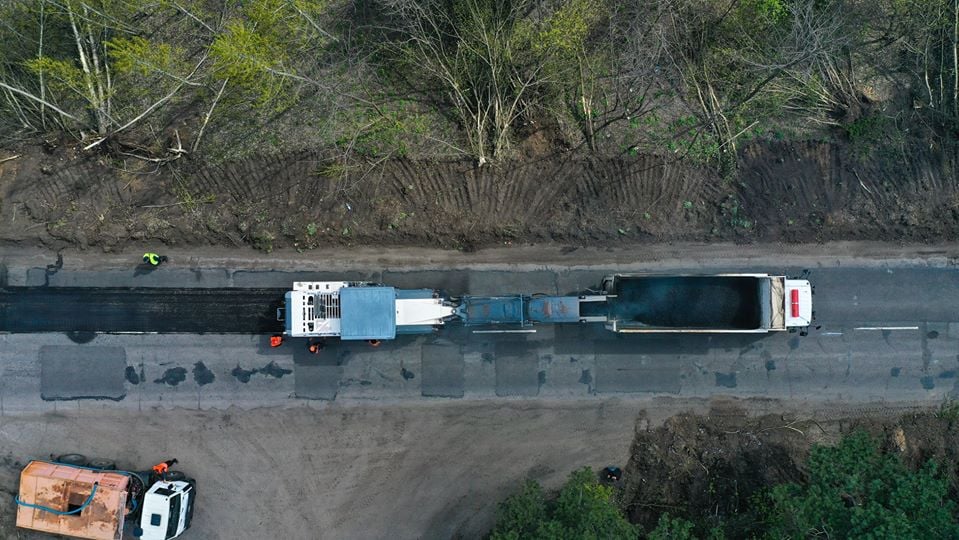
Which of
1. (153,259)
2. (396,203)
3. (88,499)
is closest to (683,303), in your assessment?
(396,203)

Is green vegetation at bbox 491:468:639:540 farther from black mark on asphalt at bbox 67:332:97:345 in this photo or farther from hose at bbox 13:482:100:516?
black mark on asphalt at bbox 67:332:97:345

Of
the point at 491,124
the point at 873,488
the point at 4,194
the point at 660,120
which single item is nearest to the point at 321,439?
the point at 491,124

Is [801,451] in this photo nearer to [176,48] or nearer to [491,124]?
[491,124]

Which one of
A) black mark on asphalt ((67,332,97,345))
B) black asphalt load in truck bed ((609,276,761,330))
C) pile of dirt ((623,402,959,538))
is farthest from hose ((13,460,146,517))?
black asphalt load in truck bed ((609,276,761,330))

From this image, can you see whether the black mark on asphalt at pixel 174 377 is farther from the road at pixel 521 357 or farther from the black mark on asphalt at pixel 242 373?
the black mark on asphalt at pixel 242 373

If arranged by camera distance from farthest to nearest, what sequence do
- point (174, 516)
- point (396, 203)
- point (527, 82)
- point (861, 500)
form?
point (396, 203) → point (527, 82) → point (174, 516) → point (861, 500)

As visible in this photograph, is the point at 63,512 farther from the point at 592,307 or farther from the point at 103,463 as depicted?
the point at 592,307

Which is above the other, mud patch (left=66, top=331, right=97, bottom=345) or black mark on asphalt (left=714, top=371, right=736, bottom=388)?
mud patch (left=66, top=331, right=97, bottom=345)
